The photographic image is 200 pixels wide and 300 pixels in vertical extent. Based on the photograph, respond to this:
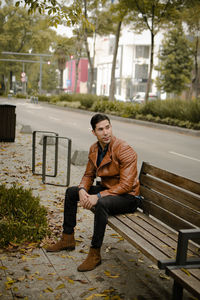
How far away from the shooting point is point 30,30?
2712 inches

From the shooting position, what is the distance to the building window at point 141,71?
7962 cm

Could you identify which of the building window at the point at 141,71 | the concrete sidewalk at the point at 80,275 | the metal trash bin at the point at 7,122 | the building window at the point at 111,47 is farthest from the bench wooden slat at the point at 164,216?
the building window at the point at 111,47

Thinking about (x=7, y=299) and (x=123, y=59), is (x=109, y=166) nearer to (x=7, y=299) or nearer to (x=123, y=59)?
(x=7, y=299)

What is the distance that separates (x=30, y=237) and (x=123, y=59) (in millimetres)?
81236

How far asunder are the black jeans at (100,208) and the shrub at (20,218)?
418 mm

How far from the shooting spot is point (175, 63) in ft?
164

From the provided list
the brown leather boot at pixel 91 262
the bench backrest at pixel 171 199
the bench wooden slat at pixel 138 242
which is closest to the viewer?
the bench wooden slat at pixel 138 242

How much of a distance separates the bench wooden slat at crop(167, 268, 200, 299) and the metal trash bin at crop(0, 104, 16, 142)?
993cm

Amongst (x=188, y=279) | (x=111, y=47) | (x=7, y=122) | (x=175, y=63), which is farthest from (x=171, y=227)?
(x=111, y=47)

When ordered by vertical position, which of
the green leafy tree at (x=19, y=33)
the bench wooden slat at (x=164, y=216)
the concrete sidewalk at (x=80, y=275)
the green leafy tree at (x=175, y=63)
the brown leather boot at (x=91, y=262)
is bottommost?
the concrete sidewalk at (x=80, y=275)

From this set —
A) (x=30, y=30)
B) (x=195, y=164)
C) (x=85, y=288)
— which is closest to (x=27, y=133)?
(x=195, y=164)

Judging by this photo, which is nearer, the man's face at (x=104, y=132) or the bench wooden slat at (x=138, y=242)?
the bench wooden slat at (x=138, y=242)

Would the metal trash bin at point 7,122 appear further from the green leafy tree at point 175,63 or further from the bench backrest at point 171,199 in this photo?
the green leafy tree at point 175,63

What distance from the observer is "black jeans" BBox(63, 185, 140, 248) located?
384 cm
